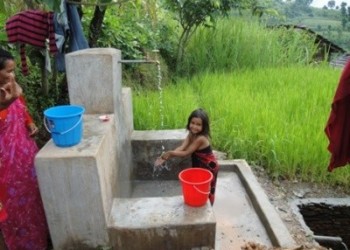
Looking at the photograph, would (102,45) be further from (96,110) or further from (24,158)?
(24,158)

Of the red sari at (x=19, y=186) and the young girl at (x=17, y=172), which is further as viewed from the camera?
the red sari at (x=19, y=186)

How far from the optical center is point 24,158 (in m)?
2.43

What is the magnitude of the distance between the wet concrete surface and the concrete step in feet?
1.36

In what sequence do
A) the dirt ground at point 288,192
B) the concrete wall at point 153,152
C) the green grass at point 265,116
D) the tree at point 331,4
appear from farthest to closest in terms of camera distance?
the tree at point 331,4 < the green grass at point 265,116 < the concrete wall at point 153,152 < the dirt ground at point 288,192

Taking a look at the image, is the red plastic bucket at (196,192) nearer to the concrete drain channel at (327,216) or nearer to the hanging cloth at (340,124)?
the hanging cloth at (340,124)

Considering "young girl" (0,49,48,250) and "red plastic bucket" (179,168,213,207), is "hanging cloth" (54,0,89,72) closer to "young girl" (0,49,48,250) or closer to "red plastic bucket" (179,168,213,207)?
"young girl" (0,49,48,250)

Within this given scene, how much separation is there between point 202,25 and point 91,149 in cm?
655

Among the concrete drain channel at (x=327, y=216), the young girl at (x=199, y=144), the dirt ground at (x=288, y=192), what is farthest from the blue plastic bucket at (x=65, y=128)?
the concrete drain channel at (x=327, y=216)

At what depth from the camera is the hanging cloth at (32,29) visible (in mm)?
3076

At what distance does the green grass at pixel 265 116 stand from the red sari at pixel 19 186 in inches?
82.3

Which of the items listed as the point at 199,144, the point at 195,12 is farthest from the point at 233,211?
the point at 195,12

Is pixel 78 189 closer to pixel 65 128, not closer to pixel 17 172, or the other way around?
pixel 65 128

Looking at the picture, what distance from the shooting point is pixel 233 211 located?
126 inches

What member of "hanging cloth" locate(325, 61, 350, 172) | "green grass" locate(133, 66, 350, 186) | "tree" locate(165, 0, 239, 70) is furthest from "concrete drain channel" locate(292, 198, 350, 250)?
"tree" locate(165, 0, 239, 70)
